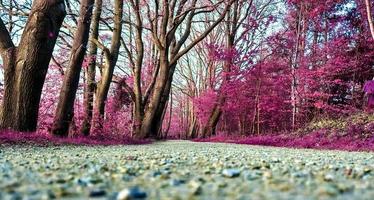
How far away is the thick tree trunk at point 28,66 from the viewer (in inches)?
312

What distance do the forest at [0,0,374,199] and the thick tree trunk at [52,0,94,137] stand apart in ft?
0.09

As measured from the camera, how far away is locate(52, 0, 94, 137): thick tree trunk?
9.25 metres

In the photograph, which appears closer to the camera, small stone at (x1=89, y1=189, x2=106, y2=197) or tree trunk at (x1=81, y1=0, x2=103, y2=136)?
small stone at (x1=89, y1=189, x2=106, y2=197)

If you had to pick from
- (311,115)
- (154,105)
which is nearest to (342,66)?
(311,115)

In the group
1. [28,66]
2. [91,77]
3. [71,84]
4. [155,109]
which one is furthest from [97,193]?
[155,109]

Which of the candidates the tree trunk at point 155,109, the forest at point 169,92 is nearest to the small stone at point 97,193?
the forest at point 169,92

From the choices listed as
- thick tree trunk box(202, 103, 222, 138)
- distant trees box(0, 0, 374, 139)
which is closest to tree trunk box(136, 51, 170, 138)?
distant trees box(0, 0, 374, 139)

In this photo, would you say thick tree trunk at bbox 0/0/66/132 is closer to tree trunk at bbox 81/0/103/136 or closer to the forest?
the forest

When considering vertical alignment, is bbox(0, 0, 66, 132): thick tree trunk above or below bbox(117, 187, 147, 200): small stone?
above

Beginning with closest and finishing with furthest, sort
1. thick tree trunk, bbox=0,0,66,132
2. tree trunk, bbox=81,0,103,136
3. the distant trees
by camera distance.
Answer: thick tree trunk, bbox=0,0,66,132, the distant trees, tree trunk, bbox=81,0,103,136

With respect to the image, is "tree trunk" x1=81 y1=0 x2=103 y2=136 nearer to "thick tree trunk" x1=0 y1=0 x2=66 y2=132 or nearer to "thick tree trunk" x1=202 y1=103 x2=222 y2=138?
"thick tree trunk" x1=0 y1=0 x2=66 y2=132

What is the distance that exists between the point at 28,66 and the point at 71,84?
1499 mm

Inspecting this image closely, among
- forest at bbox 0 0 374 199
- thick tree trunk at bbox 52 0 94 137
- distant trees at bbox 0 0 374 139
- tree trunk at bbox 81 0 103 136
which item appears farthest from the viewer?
tree trunk at bbox 81 0 103 136

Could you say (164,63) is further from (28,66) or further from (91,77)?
(28,66)
